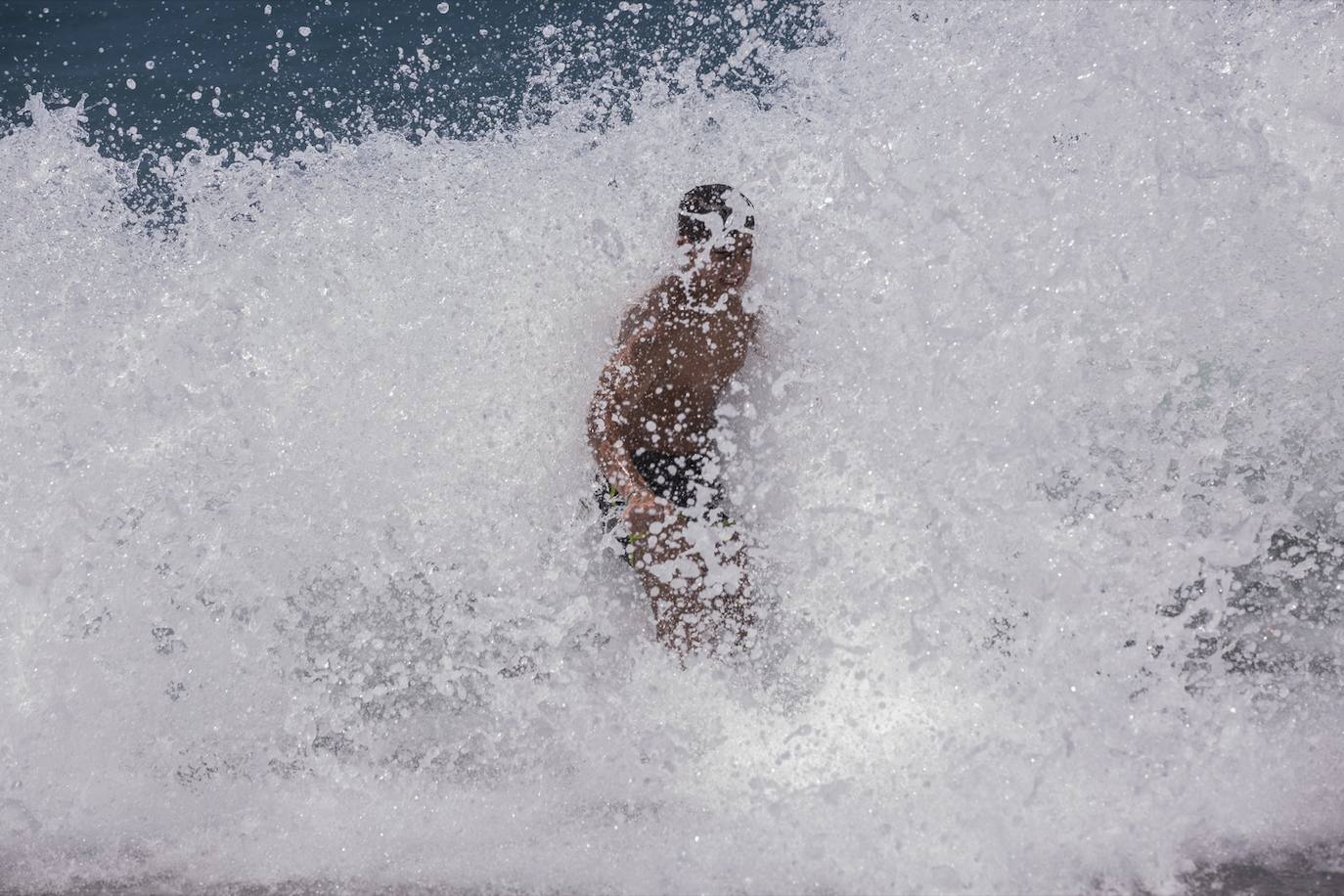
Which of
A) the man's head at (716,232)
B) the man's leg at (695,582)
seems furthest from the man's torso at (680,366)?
the man's leg at (695,582)

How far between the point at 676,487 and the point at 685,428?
7.8 inches

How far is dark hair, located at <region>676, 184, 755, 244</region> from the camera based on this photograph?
107 inches

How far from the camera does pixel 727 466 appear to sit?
2.75 m

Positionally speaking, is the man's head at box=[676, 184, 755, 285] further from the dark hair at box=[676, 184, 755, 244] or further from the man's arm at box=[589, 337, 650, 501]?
the man's arm at box=[589, 337, 650, 501]

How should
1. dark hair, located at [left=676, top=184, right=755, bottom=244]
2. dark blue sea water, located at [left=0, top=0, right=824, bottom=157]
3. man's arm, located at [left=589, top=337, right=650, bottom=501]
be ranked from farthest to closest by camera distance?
dark blue sea water, located at [left=0, top=0, right=824, bottom=157]
dark hair, located at [left=676, top=184, right=755, bottom=244]
man's arm, located at [left=589, top=337, right=650, bottom=501]

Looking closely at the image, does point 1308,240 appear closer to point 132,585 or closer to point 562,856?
point 562,856

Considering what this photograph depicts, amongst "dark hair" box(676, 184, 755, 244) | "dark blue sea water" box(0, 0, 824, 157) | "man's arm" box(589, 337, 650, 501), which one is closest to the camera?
"man's arm" box(589, 337, 650, 501)

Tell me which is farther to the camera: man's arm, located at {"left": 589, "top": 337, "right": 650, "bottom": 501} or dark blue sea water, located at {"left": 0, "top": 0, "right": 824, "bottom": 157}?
dark blue sea water, located at {"left": 0, "top": 0, "right": 824, "bottom": 157}

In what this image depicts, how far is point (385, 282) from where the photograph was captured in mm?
2896

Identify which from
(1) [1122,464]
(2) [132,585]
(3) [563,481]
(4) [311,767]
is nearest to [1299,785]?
(1) [1122,464]

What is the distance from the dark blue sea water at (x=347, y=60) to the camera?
2.95 m

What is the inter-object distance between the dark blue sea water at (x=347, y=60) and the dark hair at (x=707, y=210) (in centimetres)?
47

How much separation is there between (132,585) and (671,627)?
191 cm

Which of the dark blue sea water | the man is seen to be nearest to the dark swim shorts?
the man
